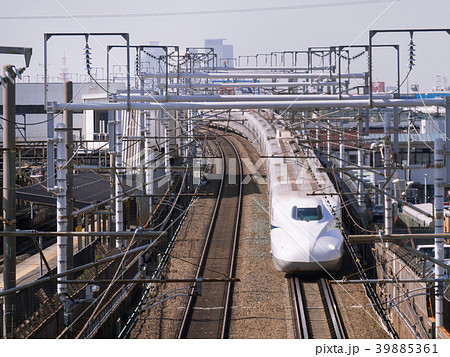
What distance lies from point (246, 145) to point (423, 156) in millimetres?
11633

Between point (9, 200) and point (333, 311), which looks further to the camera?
point (333, 311)

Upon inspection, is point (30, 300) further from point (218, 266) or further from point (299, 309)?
point (218, 266)

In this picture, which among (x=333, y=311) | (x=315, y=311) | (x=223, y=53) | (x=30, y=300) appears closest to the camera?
(x=30, y=300)

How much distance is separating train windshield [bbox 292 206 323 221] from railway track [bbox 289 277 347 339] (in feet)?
4.68

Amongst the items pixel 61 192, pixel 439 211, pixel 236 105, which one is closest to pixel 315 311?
pixel 439 211

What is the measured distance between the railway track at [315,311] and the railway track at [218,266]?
143 cm

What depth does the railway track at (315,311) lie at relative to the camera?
1178 centimetres

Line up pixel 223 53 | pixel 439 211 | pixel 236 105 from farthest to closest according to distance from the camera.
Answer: pixel 223 53 < pixel 439 211 < pixel 236 105

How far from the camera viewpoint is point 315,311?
12969 millimetres

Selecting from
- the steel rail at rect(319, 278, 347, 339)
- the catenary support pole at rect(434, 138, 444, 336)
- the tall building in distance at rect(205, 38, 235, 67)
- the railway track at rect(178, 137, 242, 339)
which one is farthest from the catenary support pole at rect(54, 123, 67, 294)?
the tall building in distance at rect(205, 38, 235, 67)

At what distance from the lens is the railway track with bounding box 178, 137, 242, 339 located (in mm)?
12148

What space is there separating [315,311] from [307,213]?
2.88m
